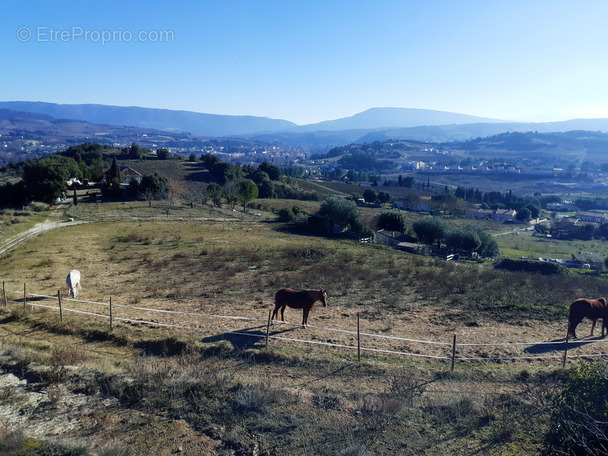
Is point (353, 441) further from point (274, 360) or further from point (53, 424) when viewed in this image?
point (53, 424)

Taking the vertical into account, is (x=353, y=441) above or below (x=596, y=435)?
below

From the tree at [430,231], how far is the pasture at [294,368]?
67.8 feet

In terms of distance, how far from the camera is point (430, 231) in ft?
140

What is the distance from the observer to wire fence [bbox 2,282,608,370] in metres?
11.4

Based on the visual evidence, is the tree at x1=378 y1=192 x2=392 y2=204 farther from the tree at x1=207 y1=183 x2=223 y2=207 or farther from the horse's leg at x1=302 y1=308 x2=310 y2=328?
the horse's leg at x1=302 y1=308 x2=310 y2=328

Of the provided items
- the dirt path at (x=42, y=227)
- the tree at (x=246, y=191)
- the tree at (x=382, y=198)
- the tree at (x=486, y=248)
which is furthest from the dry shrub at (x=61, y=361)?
the tree at (x=382, y=198)

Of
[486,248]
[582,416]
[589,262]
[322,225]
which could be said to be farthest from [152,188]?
[582,416]

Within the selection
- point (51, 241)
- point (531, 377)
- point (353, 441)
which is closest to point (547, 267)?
point (531, 377)

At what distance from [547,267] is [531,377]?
78.8 ft

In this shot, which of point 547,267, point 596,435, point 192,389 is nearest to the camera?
point 596,435

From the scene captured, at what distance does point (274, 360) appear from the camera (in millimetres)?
10578

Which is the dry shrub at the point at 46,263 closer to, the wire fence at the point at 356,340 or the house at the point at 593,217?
the wire fence at the point at 356,340

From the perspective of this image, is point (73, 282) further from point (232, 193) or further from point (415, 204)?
point (415, 204)

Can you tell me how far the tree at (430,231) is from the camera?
42375 mm
